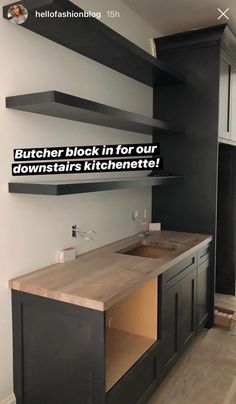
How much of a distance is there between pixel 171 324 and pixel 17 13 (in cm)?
210

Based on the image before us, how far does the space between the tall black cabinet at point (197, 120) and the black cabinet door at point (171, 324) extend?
0.81 m

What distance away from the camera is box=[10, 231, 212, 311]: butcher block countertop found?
167 centimetres

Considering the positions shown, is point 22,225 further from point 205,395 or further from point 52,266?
point 205,395

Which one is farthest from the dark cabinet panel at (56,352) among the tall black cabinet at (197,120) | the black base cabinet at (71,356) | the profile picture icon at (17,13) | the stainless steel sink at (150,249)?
the tall black cabinet at (197,120)

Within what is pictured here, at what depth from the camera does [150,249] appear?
2.92 metres

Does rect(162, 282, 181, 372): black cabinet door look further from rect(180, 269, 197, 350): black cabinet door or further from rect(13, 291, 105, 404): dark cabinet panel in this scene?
rect(13, 291, 105, 404): dark cabinet panel

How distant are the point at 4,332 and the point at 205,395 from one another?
1379 millimetres

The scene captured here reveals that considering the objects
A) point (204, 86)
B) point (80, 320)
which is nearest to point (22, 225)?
point (80, 320)

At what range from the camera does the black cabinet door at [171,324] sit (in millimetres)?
2250

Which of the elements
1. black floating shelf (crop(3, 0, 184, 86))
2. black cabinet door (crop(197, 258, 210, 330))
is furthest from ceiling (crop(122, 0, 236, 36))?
black cabinet door (crop(197, 258, 210, 330))

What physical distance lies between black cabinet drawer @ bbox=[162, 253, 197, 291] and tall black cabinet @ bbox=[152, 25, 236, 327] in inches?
20.0

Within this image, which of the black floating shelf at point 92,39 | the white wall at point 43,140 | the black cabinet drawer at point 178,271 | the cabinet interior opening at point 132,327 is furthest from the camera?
the black cabinet drawer at point 178,271

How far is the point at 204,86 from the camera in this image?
307 cm

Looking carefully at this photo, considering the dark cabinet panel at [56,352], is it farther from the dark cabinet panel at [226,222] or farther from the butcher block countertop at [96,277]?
A: the dark cabinet panel at [226,222]
